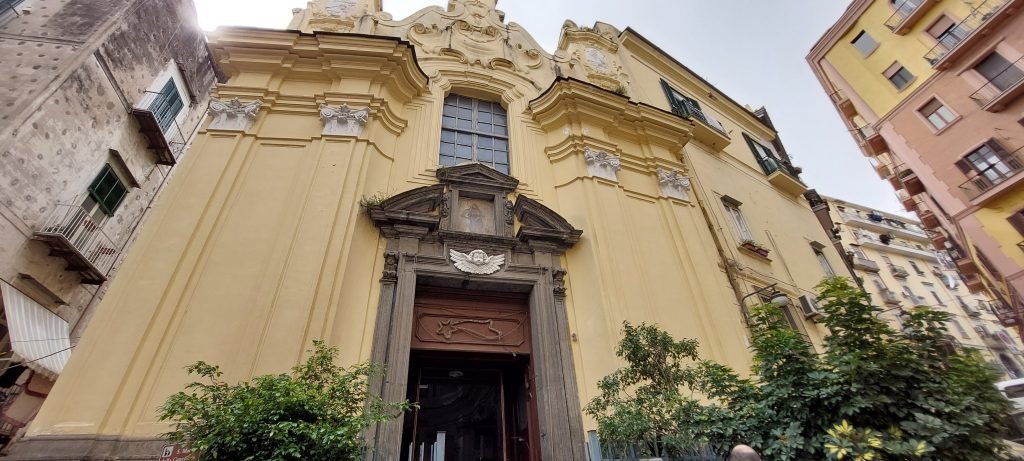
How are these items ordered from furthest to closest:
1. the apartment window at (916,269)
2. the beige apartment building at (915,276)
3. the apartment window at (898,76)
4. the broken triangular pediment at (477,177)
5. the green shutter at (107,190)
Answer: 1. the apartment window at (916,269)
2. the beige apartment building at (915,276)
3. the apartment window at (898,76)
4. the green shutter at (107,190)
5. the broken triangular pediment at (477,177)

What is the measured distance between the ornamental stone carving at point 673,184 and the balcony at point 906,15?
15.5 meters

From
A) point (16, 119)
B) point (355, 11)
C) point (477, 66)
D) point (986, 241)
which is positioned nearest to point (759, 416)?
point (477, 66)

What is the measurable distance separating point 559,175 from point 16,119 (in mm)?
10944

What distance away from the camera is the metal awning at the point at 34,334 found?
7263 mm

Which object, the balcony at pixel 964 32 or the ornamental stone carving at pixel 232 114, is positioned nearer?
the ornamental stone carving at pixel 232 114

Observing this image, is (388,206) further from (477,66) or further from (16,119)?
(16,119)

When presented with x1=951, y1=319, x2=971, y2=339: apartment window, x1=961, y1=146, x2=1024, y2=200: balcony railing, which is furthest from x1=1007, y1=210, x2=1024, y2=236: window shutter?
x1=951, y1=319, x2=971, y2=339: apartment window

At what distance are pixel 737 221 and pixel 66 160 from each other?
1652 centimetres

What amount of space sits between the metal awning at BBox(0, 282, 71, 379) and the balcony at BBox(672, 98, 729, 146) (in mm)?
15522

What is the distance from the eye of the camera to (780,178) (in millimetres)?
14664

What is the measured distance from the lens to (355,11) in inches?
413

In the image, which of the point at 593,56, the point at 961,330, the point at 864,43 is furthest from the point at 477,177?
the point at 961,330

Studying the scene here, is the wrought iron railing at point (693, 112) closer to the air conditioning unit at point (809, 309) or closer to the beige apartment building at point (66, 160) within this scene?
the air conditioning unit at point (809, 309)

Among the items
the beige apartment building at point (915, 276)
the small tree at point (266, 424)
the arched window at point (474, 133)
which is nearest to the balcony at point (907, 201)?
the beige apartment building at point (915, 276)
